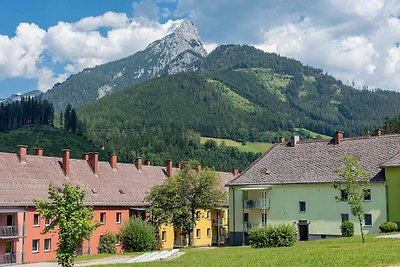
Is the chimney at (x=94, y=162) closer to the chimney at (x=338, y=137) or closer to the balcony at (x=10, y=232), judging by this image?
the balcony at (x=10, y=232)

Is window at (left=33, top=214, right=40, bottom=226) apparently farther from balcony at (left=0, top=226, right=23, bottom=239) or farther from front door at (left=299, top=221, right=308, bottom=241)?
front door at (left=299, top=221, right=308, bottom=241)

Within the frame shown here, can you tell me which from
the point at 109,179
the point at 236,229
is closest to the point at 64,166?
the point at 109,179

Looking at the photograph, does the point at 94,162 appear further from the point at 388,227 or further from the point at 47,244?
the point at 388,227

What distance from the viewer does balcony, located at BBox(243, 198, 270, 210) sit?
58.6m

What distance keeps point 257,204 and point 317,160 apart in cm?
835

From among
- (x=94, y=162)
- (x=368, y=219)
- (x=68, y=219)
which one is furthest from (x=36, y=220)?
(x=368, y=219)

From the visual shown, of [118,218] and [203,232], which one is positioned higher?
[118,218]

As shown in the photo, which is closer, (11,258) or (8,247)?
(11,258)

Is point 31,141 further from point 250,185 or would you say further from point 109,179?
point 250,185

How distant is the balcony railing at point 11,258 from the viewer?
49.0 metres

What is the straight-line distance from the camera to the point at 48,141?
16662 cm

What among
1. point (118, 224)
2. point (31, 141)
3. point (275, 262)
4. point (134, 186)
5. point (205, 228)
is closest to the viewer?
point (275, 262)

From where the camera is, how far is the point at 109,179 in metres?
67.6

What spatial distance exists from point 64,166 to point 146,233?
14.0 m
